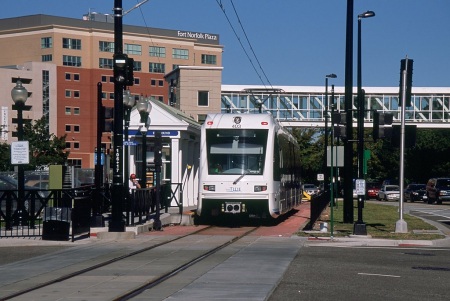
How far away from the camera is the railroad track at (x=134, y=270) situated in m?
11.9

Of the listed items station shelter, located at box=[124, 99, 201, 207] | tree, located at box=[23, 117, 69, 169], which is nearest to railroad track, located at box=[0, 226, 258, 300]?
station shelter, located at box=[124, 99, 201, 207]

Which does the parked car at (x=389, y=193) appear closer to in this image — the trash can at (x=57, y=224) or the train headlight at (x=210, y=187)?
the train headlight at (x=210, y=187)

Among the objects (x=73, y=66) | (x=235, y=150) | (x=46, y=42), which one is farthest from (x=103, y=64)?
(x=235, y=150)

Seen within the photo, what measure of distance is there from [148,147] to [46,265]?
72.3 feet

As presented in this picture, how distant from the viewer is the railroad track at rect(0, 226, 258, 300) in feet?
39.0

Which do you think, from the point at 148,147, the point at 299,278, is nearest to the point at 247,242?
the point at 299,278

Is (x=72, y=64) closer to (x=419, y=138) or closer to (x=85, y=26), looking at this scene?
(x=85, y=26)

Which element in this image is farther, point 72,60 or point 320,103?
point 72,60

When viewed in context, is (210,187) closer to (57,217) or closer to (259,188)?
(259,188)

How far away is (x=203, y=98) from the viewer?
65.8 metres

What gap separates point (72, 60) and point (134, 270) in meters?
98.8

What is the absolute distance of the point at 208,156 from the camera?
2669 cm

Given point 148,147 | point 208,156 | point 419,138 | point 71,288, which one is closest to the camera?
point 71,288

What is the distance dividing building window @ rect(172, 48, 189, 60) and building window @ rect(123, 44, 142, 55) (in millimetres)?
Answer: 5689
